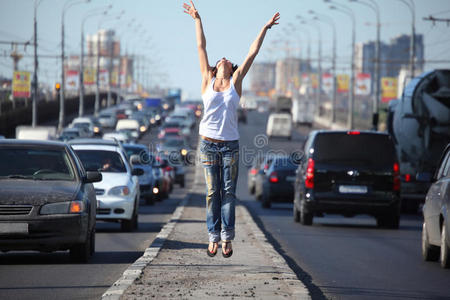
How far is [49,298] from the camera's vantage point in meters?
10.1

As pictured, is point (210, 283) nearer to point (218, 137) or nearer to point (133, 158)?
point (218, 137)

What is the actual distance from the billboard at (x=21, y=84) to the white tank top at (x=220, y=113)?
73574 mm

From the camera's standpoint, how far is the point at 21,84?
82.2 meters

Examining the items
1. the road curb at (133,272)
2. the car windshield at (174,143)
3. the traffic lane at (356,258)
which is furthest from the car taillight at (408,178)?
the car windshield at (174,143)

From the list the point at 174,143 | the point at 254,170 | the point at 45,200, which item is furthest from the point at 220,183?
the point at 174,143

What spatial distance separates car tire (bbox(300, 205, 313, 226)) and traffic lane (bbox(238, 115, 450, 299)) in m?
0.23

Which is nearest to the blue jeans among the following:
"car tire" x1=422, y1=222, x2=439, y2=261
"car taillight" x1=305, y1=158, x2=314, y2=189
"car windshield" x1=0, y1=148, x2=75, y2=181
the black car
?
"car windshield" x1=0, y1=148, x2=75, y2=181

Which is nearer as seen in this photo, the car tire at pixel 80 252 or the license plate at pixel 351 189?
the car tire at pixel 80 252

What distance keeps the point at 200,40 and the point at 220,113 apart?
0.74 m

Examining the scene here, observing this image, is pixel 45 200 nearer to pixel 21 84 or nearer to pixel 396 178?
pixel 396 178

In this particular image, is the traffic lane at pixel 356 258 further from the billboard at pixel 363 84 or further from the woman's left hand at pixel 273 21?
the billboard at pixel 363 84

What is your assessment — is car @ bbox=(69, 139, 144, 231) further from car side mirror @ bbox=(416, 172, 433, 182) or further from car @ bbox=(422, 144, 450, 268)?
car @ bbox=(422, 144, 450, 268)

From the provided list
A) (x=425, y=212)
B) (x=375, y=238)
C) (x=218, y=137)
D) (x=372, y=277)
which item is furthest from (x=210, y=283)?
(x=375, y=238)

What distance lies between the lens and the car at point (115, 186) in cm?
2033
